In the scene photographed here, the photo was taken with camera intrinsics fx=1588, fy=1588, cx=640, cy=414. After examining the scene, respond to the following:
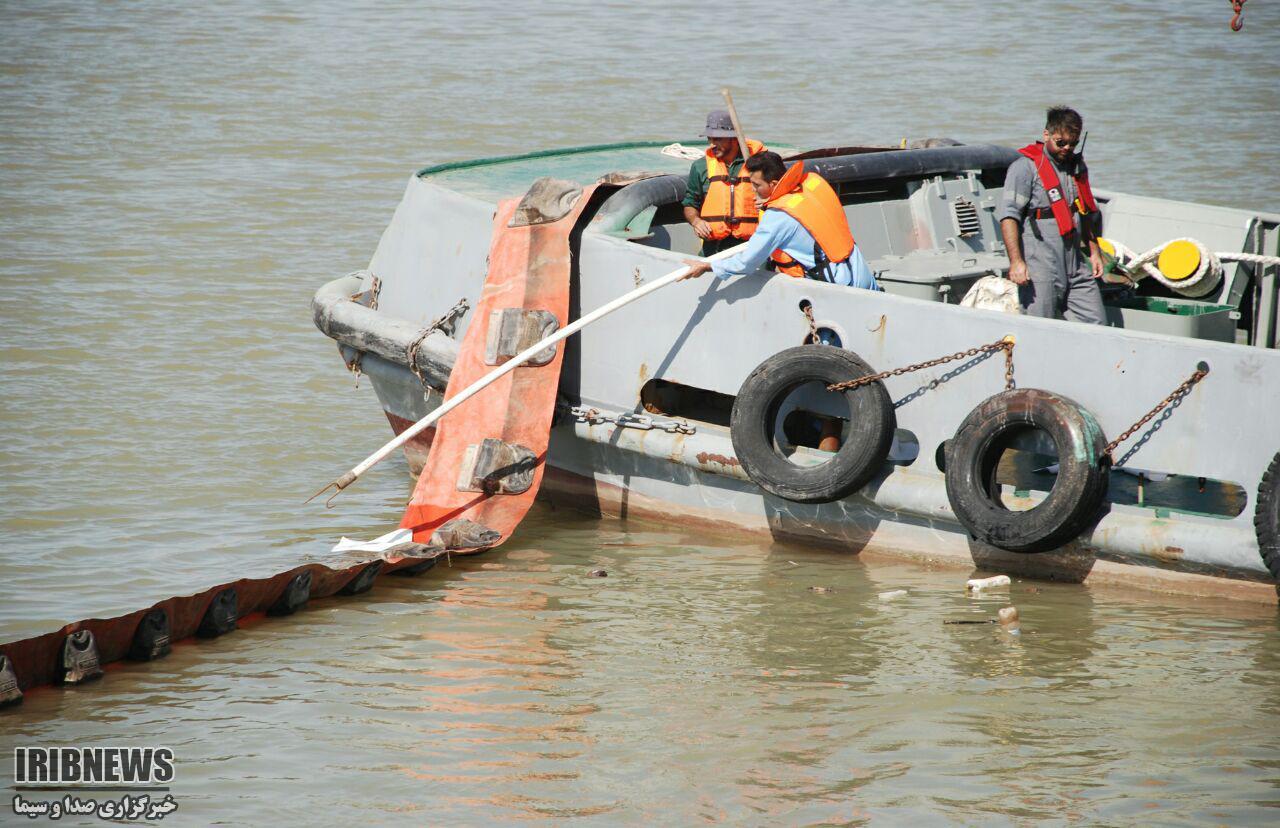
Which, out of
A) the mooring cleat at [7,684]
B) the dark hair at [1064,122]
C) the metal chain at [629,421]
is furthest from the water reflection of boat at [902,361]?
the mooring cleat at [7,684]

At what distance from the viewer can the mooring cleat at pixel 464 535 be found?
7.23m

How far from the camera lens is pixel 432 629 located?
6.50 meters

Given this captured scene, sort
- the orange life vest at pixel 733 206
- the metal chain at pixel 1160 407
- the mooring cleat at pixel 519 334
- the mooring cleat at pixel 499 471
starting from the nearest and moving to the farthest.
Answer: the metal chain at pixel 1160 407
the mooring cleat at pixel 499 471
the mooring cleat at pixel 519 334
the orange life vest at pixel 733 206

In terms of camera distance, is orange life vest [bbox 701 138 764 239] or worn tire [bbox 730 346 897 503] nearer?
worn tire [bbox 730 346 897 503]

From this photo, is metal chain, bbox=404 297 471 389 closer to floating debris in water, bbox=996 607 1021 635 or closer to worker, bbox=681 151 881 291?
worker, bbox=681 151 881 291

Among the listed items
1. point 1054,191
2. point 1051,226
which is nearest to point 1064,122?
point 1054,191

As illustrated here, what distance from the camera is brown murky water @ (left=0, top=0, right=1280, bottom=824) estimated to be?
A: 16.8ft

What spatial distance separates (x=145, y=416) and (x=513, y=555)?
3394 mm

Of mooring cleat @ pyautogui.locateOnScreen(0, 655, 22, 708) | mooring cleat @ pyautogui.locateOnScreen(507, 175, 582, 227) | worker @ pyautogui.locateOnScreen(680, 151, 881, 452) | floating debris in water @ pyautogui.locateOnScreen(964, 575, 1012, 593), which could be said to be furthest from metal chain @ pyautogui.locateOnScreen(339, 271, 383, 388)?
floating debris in water @ pyautogui.locateOnScreen(964, 575, 1012, 593)

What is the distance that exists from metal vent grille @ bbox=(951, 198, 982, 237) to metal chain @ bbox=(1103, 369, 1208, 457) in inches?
114

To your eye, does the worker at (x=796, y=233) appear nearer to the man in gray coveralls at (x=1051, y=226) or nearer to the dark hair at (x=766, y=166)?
the dark hair at (x=766, y=166)

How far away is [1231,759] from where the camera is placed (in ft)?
17.0

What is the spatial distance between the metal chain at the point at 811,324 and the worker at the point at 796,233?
241 millimetres

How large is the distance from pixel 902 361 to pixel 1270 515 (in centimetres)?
163
